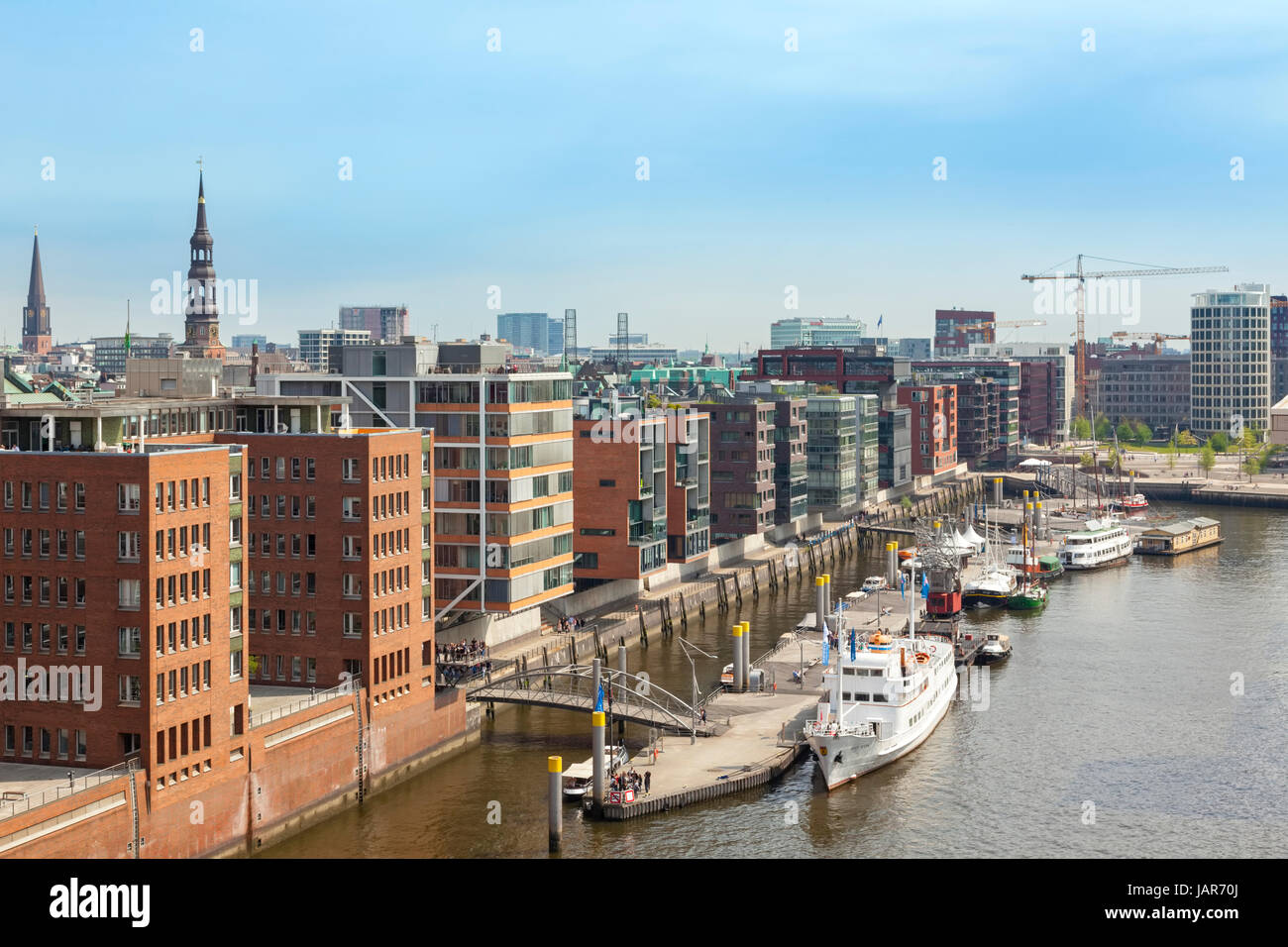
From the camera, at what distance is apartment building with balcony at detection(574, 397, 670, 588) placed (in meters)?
106

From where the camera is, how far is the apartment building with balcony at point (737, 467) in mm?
135750

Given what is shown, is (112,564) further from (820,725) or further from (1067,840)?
(1067,840)

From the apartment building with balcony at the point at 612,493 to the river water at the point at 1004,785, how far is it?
8369mm

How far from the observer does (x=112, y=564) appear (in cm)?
5203

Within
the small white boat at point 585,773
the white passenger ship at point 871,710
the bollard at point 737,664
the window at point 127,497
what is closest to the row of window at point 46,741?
the window at point 127,497

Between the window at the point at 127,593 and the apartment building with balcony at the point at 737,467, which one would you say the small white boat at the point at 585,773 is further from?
the apartment building with balcony at the point at 737,467

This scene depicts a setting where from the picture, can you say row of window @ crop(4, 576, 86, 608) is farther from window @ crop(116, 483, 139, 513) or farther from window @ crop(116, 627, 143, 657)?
window @ crop(116, 483, 139, 513)

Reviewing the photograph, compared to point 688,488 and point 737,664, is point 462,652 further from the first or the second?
point 688,488

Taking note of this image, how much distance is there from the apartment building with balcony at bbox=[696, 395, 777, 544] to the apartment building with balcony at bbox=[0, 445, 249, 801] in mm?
83651

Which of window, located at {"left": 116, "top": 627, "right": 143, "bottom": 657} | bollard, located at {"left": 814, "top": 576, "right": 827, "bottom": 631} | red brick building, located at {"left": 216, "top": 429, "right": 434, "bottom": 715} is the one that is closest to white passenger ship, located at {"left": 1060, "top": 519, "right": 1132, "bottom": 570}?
bollard, located at {"left": 814, "top": 576, "right": 827, "bottom": 631}

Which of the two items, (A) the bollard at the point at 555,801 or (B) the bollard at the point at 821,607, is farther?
(B) the bollard at the point at 821,607

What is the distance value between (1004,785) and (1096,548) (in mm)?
82366
